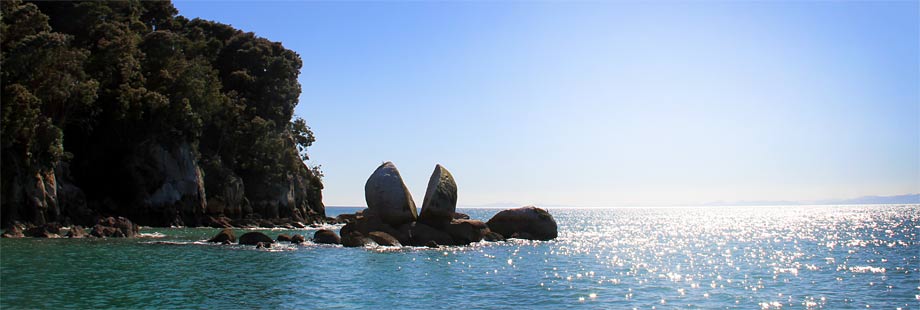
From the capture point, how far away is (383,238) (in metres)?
41.2

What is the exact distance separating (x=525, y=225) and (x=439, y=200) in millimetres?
11595

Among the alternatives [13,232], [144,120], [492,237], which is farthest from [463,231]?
[144,120]

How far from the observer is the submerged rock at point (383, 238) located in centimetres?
4091

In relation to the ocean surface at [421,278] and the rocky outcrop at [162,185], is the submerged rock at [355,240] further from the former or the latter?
the rocky outcrop at [162,185]

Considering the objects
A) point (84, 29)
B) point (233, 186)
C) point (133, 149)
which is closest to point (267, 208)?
point (233, 186)

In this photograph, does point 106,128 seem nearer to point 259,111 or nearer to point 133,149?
point 133,149

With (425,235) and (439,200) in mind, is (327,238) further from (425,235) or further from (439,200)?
(439,200)

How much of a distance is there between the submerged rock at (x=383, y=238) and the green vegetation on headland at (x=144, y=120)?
70.0 feet

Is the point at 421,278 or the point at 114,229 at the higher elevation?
the point at 114,229

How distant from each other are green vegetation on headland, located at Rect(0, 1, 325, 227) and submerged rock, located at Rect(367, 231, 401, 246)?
21324mm

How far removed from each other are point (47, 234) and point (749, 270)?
37678 millimetres

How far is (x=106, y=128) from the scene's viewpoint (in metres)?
56.6

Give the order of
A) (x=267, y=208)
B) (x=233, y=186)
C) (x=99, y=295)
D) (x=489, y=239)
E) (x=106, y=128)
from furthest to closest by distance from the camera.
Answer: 1. (x=267, y=208)
2. (x=233, y=186)
3. (x=106, y=128)
4. (x=489, y=239)
5. (x=99, y=295)

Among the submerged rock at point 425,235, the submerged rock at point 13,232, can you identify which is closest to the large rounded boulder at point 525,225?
the submerged rock at point 425,235
